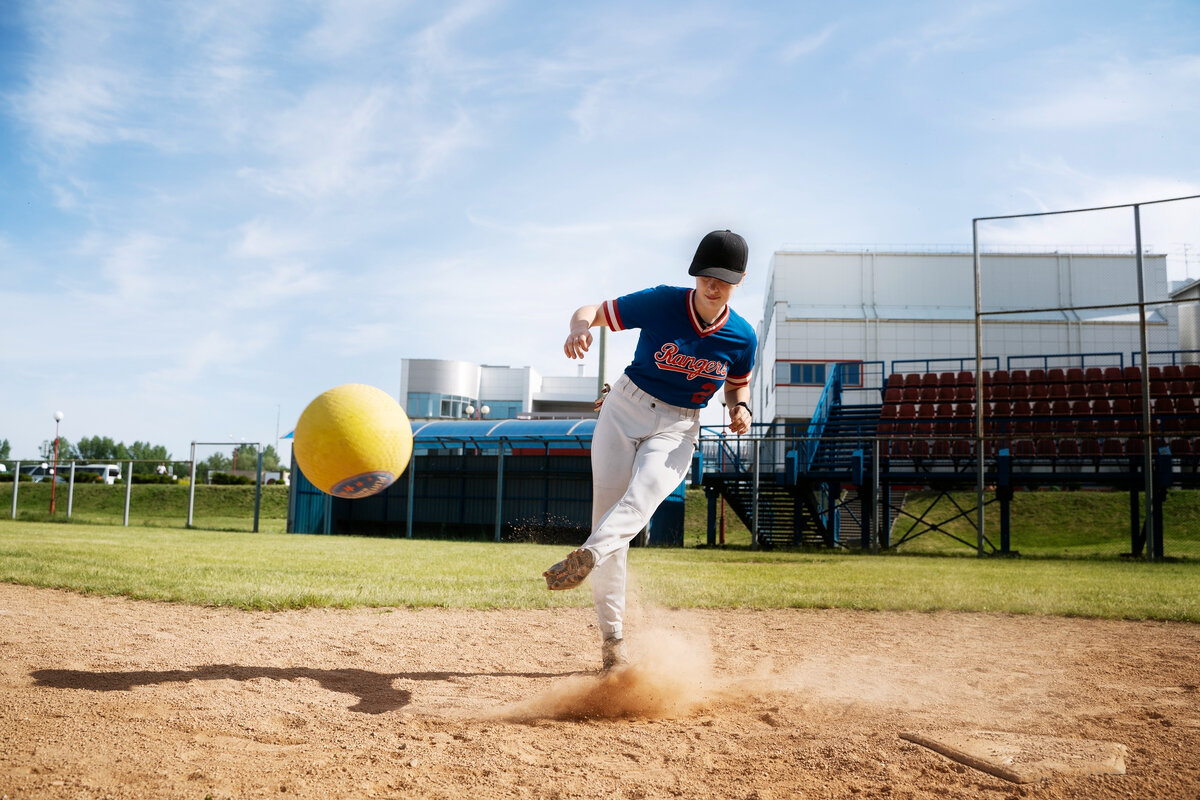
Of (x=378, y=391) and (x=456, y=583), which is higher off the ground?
(x=378, y=391)

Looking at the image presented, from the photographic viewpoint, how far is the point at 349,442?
221 inches

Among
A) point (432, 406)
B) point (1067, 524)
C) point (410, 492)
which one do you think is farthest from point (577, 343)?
point (432, 406)

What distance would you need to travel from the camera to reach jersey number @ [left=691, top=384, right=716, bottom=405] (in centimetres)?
459

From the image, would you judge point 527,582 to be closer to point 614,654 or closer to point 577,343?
point 614,654

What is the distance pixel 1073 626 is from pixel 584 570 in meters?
5.13

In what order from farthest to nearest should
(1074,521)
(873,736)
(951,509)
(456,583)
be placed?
(951,509), (1074,521), (456,583), (873,736)

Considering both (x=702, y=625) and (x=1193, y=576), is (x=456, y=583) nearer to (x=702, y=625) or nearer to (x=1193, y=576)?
(x=702, y=625)

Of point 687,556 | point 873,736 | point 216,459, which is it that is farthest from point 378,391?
point 216,459

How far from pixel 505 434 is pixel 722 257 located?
70.5ft

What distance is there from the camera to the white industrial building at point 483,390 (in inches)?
2482

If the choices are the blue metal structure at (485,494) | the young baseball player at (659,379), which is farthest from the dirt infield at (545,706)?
the blue metal structure at (485,494)

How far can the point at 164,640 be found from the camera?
5148 mm

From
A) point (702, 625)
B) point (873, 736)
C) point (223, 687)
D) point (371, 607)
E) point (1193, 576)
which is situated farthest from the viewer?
point (1193, 576)

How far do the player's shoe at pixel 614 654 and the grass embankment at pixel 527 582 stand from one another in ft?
10.2
